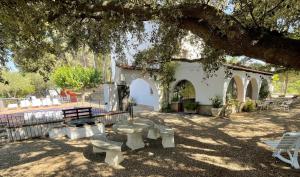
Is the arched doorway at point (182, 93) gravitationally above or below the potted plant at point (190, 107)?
above

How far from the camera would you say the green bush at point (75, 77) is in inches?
1281

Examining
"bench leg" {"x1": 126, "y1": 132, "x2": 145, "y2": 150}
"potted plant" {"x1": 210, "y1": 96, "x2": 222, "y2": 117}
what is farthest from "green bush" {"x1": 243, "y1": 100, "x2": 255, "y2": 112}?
"bench leg" {"x1": 126, "y1": 132, "x2": 145, "y2": 150}

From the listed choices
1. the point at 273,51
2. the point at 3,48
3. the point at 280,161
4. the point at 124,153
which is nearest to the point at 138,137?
the point at 124,153

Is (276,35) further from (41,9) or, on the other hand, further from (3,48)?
(3,48)

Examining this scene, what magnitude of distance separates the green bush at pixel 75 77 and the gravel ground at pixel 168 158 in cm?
2297

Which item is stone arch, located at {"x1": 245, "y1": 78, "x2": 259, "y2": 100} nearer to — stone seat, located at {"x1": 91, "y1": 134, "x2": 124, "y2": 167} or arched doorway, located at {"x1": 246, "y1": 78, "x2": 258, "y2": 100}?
arched doorway, located at {"x1": 246, "y1": 78, "x2": 258, "y2": 100}

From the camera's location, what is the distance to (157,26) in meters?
8.20

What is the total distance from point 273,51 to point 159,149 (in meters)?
5.77

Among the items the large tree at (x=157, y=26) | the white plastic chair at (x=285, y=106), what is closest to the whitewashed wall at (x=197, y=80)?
the white plastic chair at (x=285, y=106)

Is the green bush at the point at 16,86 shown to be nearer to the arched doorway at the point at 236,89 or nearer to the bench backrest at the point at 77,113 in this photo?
the bench backrest at the point at 77,113

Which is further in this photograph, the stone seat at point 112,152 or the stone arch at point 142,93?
the stone arch at point 142,93

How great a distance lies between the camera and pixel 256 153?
7.86 metres

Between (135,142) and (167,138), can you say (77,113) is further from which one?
(167,138)

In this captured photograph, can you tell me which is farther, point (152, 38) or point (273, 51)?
point (152, 38)
